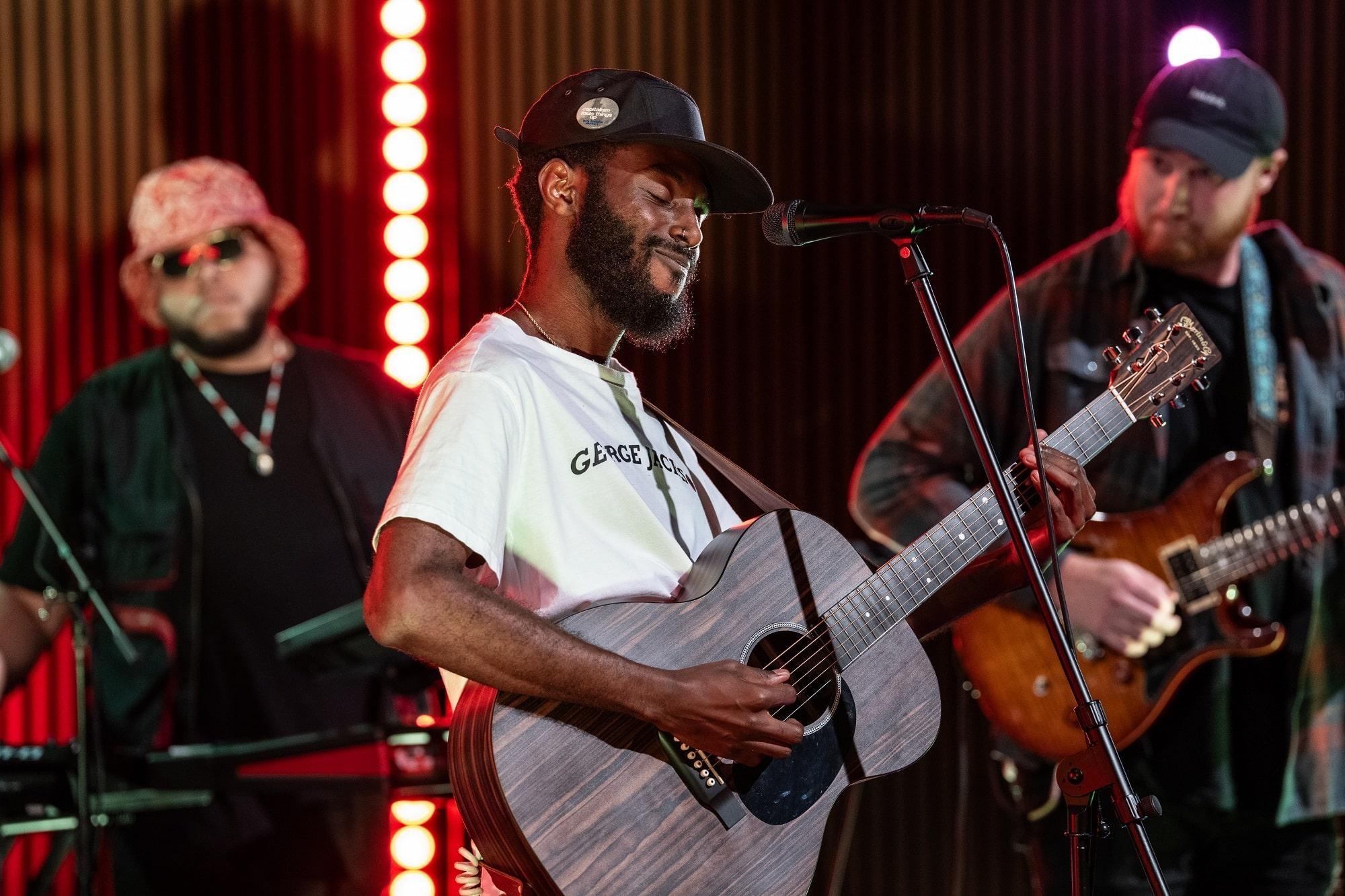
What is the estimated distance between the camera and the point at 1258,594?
3980 mm

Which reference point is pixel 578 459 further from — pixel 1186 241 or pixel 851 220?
pixel 1186 241

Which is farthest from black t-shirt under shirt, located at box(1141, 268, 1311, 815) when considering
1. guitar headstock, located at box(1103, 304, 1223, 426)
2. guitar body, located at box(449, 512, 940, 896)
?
guitar body, located at box(449, 512, 940, 896)

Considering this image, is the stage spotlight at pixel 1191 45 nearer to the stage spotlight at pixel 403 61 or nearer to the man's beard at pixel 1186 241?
the man's beard at pixel 1186 241

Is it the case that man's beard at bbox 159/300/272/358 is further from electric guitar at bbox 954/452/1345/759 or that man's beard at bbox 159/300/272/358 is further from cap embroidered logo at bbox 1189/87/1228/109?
cap embroidered logo at bbox 1189/87/1228/109

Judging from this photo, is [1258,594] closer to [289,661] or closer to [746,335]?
[746,335]

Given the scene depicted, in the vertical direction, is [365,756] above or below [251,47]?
below

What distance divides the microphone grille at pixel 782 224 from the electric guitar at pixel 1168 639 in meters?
1.77

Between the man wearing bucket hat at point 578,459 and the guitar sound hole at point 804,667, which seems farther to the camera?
the guitar sound hole at point 804,667

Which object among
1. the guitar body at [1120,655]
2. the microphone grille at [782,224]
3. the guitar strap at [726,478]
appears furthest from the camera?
the guitar body at [1120,655]

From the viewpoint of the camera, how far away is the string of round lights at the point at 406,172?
484 centimetres

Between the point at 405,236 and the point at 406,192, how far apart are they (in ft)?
0.49

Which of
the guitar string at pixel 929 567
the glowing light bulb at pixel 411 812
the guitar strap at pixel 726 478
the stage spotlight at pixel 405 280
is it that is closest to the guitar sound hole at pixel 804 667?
the guitar string at pixel 929 567

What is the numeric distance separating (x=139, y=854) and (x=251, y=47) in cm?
266

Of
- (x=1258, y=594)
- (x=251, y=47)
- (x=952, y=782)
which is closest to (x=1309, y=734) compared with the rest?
(x=1258, y=594)
